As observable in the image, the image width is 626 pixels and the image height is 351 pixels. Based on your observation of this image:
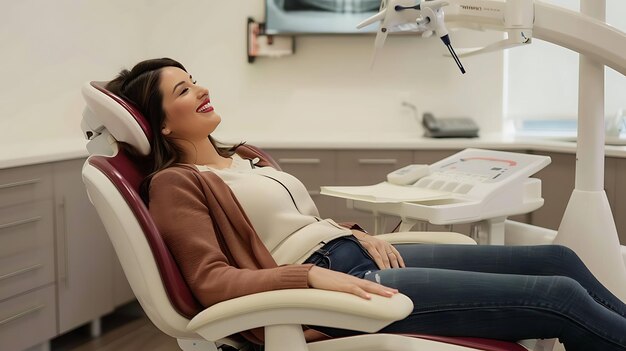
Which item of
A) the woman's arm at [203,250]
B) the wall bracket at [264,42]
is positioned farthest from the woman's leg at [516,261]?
the wall bracket at [264,42]

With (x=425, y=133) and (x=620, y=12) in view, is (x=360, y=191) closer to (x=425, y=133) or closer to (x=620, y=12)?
(x=425, y=133)

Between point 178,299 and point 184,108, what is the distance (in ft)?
1.81

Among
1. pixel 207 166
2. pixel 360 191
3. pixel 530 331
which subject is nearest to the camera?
pixel 530 331

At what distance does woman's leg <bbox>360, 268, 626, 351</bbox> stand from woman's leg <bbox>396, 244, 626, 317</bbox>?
0.21 meters

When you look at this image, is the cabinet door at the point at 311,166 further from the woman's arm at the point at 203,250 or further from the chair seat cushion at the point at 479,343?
the chair seat cushion at the point at 479,343

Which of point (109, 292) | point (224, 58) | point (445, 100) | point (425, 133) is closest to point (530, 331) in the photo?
point (109, 292)

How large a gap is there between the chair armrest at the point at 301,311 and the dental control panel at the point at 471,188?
0.76 m

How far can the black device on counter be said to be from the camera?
373cm

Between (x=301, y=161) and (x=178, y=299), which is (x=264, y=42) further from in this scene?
(x=178, y=299)

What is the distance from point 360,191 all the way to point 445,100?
1941mm

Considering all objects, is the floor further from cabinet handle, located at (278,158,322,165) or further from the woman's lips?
the woman's lips

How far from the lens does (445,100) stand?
409 cm

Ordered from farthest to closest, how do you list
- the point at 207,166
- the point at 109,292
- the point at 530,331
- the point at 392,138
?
the point at 392,138 → the point at 109,292 → the point at 207,166 → the point at 530,331

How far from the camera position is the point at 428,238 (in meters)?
2.07
